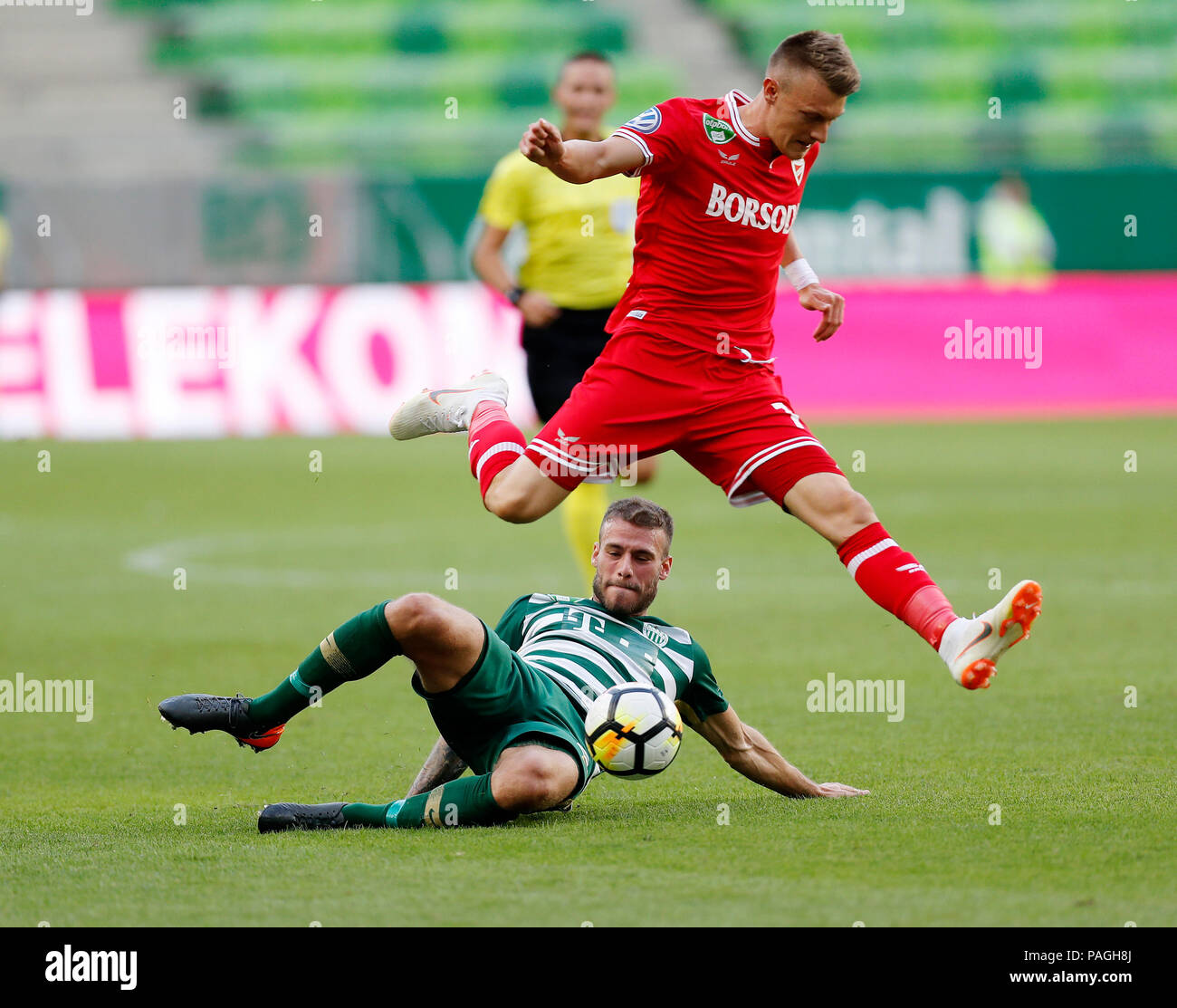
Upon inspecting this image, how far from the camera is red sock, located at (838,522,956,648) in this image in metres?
5.14

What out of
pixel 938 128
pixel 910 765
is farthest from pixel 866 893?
pixel 938 128

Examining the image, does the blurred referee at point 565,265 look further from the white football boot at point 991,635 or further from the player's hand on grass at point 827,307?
the white football boot at point 991,635

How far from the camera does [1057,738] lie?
628 cm

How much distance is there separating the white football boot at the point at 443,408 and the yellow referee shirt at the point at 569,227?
2.30 m

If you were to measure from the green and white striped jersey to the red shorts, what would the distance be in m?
0.49

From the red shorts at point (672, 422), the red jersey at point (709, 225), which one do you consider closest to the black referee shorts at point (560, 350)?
the red jersey at point (709, 225)

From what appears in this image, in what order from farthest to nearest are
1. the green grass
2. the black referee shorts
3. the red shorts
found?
the black referee shorts, the red shorts, the green grass

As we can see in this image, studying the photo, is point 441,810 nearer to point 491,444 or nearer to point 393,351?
point 491,444

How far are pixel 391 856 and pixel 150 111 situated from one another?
72.6 ft

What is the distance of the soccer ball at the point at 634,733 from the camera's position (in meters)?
4.87
